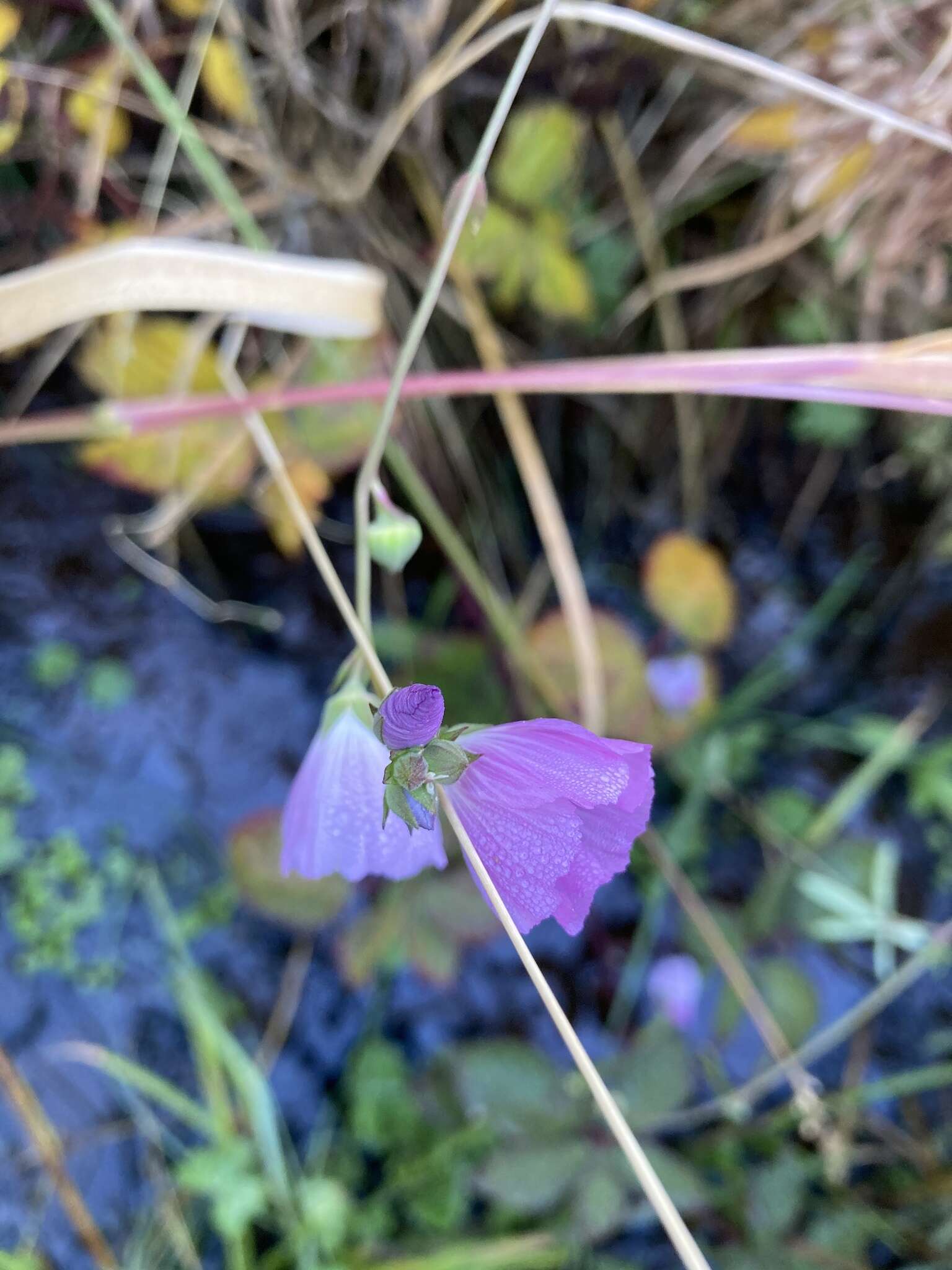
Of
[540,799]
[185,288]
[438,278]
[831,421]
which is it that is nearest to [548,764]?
[540,799]

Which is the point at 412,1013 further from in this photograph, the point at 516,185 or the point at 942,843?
the point at 516,185

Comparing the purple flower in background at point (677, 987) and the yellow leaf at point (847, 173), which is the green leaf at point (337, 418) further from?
the purple flower in background at point (677, 987)

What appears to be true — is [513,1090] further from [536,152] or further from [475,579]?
[536,152]

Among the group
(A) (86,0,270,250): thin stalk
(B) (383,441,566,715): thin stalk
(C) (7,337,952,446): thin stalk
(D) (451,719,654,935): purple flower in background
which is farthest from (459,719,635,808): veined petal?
(A) (86,0,270,250): thin stalk

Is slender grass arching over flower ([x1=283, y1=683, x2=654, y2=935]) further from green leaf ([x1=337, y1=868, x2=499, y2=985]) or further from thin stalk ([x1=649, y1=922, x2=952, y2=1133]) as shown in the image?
thin stalk ([x1=649, y1=922, x2=952, y2=1133])

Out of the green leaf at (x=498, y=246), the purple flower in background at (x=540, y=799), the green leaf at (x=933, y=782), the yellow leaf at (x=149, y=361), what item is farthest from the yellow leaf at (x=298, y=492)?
the green leaf at (x=933, y=782)

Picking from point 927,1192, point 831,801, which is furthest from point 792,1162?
point 831,801

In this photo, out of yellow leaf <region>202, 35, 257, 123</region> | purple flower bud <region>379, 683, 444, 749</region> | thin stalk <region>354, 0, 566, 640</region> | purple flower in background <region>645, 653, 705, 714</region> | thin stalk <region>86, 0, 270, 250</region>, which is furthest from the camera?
purple flower in background <region>645, 653, 705, 714</region>
